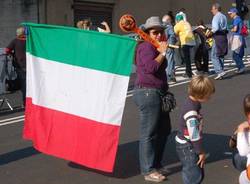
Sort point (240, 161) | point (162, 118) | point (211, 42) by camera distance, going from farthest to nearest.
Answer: point (211, 42) < point (162, 118) < point (240, 161)

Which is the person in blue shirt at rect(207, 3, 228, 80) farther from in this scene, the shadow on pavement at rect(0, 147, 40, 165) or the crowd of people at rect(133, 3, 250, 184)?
the crowd of people at rect(133, 3, 250, 184)

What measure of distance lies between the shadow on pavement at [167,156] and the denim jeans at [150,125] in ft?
1.07

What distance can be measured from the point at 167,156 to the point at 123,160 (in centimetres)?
57

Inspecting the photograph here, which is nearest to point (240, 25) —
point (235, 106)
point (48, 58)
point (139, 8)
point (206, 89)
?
point (235, 106)

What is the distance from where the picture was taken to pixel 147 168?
687 cm

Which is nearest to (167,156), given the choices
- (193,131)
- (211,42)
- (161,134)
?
(161,134)

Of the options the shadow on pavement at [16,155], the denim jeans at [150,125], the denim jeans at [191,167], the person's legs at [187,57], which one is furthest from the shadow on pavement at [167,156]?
the person's legs at [187,57]

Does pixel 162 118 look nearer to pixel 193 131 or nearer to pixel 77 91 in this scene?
pixel 77 91

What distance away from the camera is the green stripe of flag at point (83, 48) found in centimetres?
675

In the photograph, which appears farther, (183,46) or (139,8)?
(139,8)

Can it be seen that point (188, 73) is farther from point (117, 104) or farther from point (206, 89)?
point (206, 89)

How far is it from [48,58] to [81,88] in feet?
1.98

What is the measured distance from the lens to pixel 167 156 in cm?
788

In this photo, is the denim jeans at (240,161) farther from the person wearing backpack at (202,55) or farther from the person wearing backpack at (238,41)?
the person wearing backpack at (202,55)
